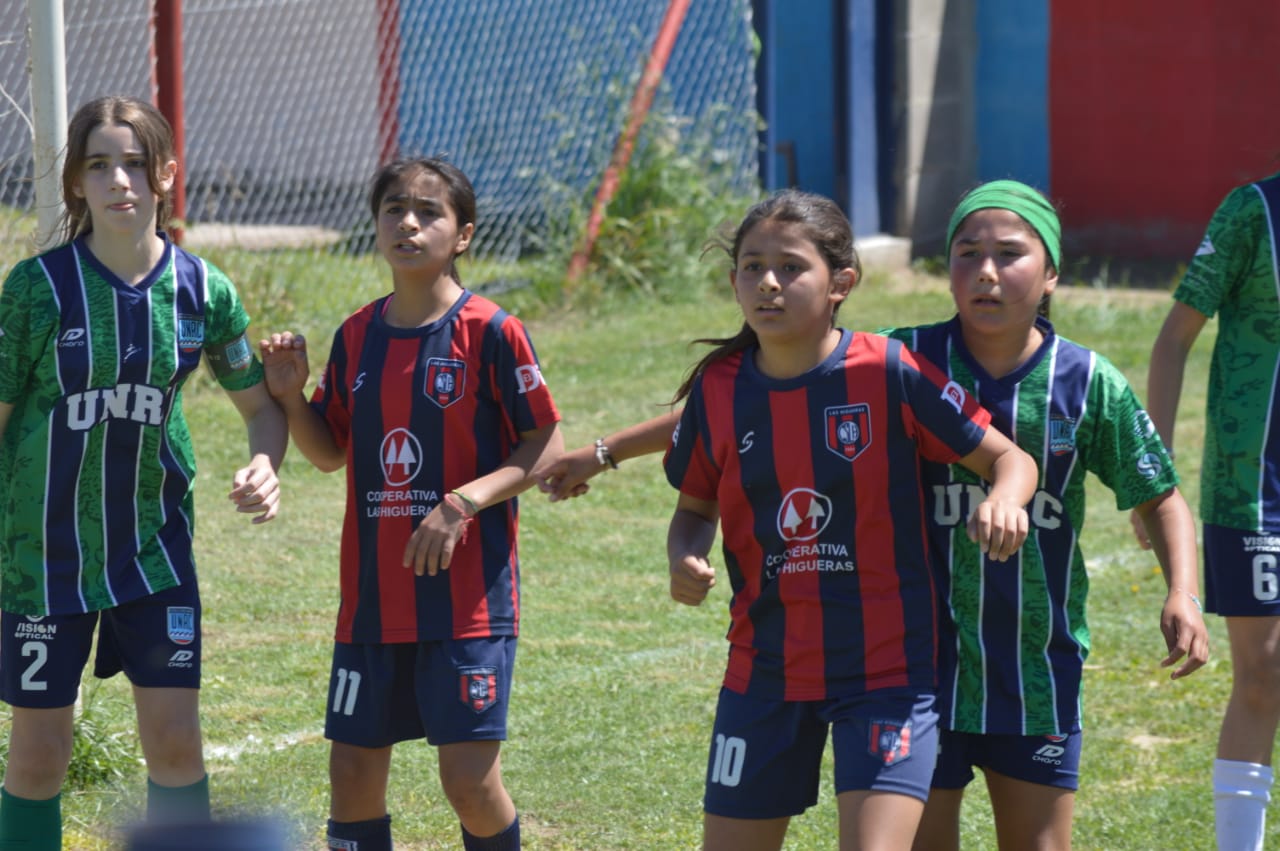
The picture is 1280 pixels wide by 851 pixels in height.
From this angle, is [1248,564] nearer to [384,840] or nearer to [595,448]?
[595,448]

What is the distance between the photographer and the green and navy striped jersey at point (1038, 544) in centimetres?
338

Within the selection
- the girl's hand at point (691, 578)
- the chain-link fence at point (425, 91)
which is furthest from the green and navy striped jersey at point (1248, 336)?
the chain-link fence at point (425, 91)

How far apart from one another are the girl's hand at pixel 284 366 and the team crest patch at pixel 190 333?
139 millimetres

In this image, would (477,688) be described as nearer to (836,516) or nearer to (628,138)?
(836,516)

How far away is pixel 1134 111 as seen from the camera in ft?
43.5

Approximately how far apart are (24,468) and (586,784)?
70.5 inches

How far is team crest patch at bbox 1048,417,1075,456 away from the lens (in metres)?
3.41

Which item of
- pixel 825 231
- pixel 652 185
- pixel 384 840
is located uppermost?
pixel 652 185

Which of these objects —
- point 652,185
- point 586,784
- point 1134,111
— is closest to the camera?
point 586,784

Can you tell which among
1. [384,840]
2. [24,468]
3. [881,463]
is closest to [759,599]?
[881,463]

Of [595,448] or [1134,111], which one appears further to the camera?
[1134,111]

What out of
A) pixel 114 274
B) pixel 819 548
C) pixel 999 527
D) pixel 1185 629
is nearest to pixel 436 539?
pixel 819 548

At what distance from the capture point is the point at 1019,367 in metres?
3.47

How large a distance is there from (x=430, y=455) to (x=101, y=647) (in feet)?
2.73
